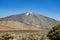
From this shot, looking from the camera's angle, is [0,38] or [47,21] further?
[47,21]

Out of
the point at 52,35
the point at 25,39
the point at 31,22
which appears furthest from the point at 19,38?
Result: the point at 31,22

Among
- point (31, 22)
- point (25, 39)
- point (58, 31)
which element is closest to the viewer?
point (25, 39)

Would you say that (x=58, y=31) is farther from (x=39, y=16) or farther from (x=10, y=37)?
(x=39, y=16)

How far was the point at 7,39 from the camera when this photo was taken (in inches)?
1351

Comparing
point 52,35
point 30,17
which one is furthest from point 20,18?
point 52,35

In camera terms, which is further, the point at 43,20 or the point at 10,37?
the point at 43,20

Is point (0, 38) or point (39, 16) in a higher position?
point (39, 16)

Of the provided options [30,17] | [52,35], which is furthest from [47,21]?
[52,35]

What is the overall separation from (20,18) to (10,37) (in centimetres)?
11736

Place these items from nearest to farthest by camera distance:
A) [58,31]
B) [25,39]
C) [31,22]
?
1. [25,39]
2. [58,31]
3. [31,22]

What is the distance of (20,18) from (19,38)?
118 meters

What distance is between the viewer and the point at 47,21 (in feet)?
500

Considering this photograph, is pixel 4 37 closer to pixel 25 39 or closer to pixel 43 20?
pixel 25 39

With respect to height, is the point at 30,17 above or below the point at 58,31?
above
